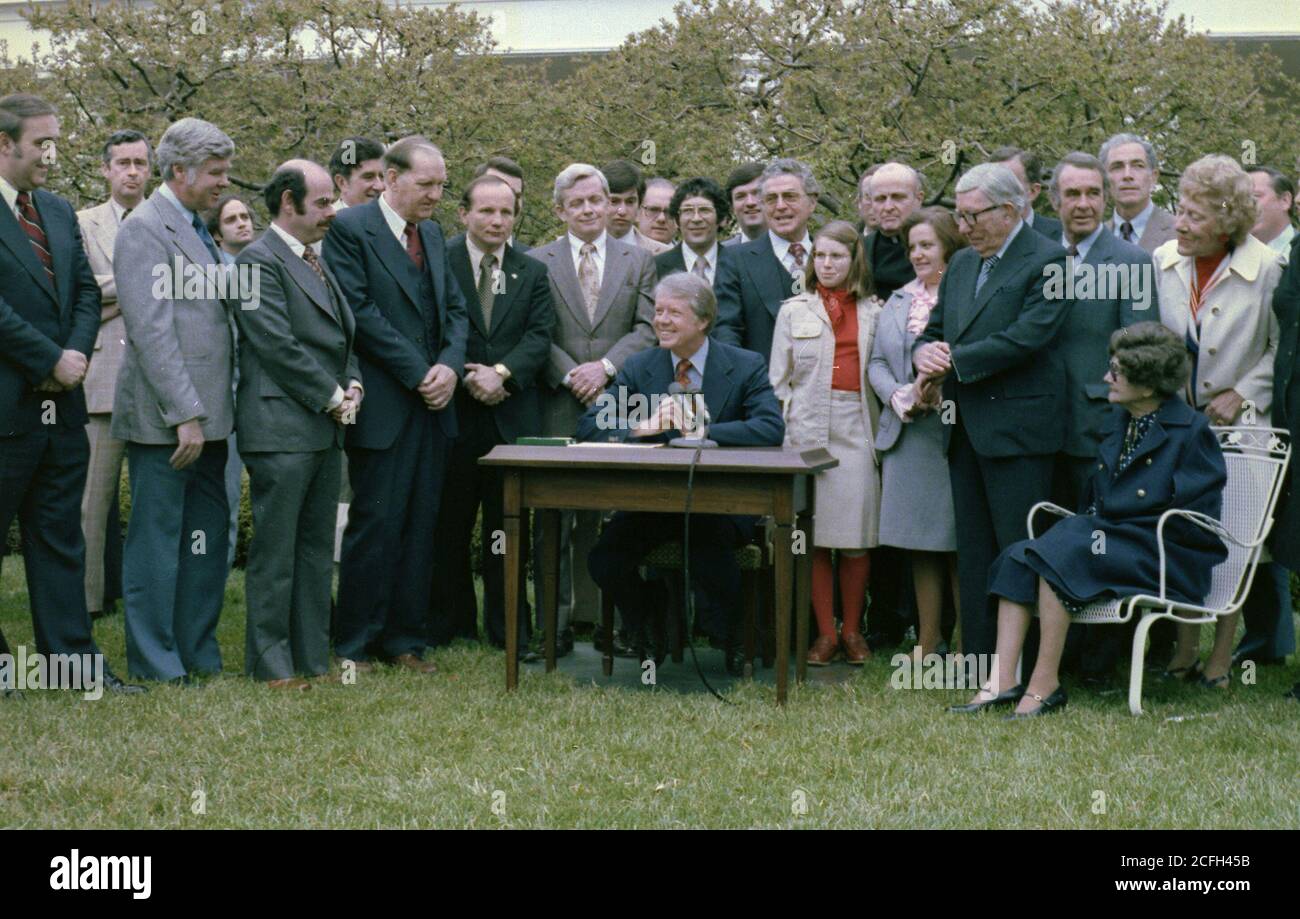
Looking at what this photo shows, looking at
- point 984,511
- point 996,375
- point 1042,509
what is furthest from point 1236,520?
point 996,375

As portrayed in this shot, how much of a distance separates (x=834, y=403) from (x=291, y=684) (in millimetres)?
2960

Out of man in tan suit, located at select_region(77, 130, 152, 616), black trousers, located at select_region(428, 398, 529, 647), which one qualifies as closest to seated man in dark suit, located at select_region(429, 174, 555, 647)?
black trousers, located at select_region(428, 398, 529, 647)

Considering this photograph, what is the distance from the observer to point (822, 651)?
25.2ft

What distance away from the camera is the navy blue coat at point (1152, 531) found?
645 cm

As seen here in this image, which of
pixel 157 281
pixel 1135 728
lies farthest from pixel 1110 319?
pixel 157 281

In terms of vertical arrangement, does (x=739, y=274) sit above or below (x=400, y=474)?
above

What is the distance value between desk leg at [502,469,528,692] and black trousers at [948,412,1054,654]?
204 cm

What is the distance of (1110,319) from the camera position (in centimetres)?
709

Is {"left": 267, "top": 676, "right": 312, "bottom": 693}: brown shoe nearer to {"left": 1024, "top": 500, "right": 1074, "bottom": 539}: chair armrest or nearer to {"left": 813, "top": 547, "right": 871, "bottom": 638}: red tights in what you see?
{"left": 813, "top": 547, "right": 871, "bottom": 638}: red tights

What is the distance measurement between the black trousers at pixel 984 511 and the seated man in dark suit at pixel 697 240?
1.97m

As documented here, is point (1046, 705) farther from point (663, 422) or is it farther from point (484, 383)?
point (484, 383)

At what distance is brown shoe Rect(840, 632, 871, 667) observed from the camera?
7738mm

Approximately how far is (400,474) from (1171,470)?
354 cm

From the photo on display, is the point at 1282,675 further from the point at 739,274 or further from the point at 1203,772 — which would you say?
the point at 739,274
